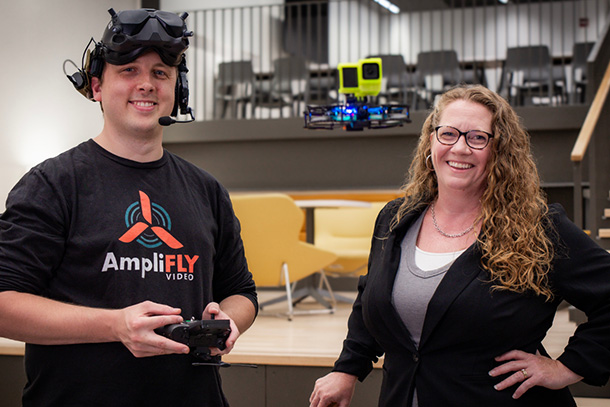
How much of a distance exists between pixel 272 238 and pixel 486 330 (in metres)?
3.17

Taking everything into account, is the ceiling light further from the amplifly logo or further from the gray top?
the amplifly logo

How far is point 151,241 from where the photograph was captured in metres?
1.33

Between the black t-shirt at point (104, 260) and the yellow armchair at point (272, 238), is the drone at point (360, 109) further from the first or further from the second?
the black t-shirt at point (104, 260)

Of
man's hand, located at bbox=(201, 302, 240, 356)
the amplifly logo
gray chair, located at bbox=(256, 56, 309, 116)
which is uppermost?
gray chair, located at bbox=(256, 56, 309, 116)

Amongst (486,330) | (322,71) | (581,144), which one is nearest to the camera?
(486,330)

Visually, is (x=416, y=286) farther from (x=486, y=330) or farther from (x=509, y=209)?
(x=509, y=209)

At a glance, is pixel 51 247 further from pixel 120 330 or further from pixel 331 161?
pixel 331 161

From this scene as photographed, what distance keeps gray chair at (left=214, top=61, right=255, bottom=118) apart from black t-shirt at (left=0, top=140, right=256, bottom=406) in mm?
7408

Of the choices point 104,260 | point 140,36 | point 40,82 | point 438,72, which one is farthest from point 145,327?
point 438,72

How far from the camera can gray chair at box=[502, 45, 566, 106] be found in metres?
8.00

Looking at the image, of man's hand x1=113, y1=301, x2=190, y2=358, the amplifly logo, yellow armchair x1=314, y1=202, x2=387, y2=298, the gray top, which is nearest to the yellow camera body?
yellow armchair x1=314, y1=202, x2=387, y2=298

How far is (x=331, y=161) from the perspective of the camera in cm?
843

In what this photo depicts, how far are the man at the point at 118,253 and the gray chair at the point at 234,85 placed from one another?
7.37 m

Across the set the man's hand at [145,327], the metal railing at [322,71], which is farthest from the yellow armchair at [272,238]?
the metal railing at [322,71]
